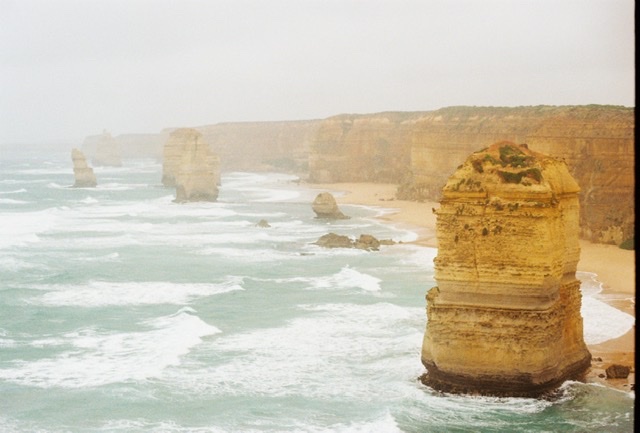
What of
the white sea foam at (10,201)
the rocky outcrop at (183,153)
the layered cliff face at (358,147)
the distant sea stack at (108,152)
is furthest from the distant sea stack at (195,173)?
the distant sea stack at (108,152)

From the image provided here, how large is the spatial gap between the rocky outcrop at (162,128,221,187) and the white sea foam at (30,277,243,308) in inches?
1507

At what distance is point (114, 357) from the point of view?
22.5 meters

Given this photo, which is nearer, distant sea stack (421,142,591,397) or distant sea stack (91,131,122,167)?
distant sea stack (421,142,591,397)

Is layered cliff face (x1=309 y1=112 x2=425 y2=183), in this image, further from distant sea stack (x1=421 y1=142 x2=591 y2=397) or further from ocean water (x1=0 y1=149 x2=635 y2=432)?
distant sea stack (x1=421 y1=142 x2=591 y2=397)

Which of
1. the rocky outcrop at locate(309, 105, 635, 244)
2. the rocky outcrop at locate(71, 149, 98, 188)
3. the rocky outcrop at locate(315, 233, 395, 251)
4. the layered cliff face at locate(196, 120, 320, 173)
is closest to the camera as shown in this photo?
the rocky outcrop at locate(315, 233, 395, 251)

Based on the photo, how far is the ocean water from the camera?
17.7 meters

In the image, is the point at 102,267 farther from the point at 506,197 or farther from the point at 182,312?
the point at 506,197

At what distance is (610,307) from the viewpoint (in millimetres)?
26484

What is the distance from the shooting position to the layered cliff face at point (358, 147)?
9262 cm

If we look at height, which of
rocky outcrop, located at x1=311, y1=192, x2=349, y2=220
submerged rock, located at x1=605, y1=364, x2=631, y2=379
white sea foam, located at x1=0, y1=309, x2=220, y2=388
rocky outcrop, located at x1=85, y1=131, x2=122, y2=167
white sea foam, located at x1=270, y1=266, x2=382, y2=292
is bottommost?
white sea foam, located at x1=0, y1=309, x2=220, y2=388

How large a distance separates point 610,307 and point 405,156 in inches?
2504

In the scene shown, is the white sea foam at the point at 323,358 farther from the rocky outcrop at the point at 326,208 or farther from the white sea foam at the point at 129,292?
the rocky outcrop at the point at 326,208

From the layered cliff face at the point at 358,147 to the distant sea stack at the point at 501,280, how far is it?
73.3 meters

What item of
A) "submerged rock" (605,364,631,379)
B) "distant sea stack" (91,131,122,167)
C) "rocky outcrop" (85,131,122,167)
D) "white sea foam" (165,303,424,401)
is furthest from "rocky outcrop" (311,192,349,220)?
"rocky outcrop" (85,131,122,167)
